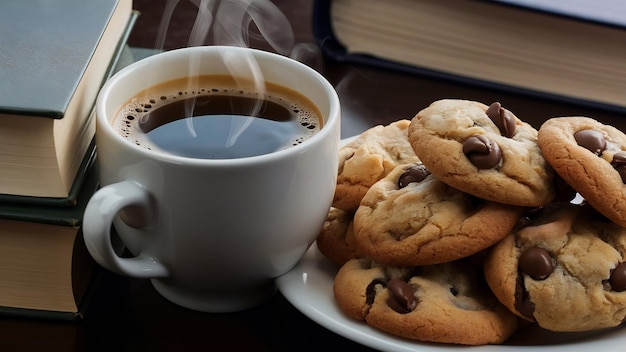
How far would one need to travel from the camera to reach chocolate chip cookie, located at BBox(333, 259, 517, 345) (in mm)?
719

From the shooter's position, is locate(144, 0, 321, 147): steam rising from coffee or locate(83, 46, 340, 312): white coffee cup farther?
locate(144, 0, 321, 147): steam rising from coffee

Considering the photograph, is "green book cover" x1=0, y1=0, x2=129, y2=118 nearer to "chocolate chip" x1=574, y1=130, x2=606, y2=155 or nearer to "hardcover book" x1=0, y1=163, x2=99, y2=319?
"hardcover book" x1=0, y1=163, x2=99, y2=319

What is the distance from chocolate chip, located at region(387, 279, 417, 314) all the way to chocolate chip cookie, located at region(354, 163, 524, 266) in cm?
3

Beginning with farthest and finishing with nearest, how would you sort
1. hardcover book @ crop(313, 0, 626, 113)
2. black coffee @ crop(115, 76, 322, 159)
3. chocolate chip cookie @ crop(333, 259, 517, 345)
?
hardcover book @ crop(313, 0, 626, 113) → black coffee @ crop(115, 76, 322, 159) → chocolate chip cookie @ crop(333, 259, 517, 345)

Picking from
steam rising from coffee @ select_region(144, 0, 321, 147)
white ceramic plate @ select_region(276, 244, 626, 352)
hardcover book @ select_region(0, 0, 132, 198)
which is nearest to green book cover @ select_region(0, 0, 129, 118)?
hardcover book @ select_region(0, 0, 132, 198)

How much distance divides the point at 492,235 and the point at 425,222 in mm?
61

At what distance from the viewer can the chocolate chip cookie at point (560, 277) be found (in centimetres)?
72

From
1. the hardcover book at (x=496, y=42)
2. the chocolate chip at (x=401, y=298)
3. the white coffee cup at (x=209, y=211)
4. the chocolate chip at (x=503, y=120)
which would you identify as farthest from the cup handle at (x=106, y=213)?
the hardcover book at (x=496, y=42)

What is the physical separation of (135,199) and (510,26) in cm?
70

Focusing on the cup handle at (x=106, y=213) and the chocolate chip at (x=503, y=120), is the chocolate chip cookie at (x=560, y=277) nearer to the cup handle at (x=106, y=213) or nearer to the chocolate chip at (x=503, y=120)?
the chocolate chip at (x=503, y=120)

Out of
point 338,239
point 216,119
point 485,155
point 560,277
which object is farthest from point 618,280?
point 216,119

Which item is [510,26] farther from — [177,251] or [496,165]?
[177,251]

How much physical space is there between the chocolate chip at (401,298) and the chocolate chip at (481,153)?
12 centimetres

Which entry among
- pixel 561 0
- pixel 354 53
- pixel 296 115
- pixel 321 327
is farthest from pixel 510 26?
pixel 321 327
